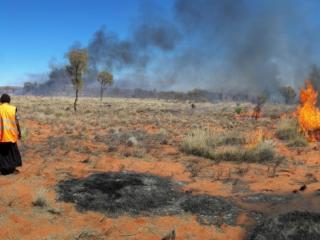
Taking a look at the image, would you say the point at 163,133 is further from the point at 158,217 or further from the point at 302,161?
the point at 158,217

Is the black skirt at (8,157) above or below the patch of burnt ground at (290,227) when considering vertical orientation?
above

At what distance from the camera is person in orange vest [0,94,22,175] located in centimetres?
888

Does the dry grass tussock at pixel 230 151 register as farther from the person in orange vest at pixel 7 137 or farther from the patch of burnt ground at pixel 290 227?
the patch of burnt ground at pixel 290 227

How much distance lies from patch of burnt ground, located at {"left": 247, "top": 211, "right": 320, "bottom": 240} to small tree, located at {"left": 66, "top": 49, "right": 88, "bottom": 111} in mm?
32723

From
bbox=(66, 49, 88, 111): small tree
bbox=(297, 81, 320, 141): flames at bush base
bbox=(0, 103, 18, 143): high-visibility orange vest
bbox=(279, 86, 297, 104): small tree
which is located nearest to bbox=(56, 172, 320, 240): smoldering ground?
bbox=(0, 103, 18, 143): high-visibility orange vest

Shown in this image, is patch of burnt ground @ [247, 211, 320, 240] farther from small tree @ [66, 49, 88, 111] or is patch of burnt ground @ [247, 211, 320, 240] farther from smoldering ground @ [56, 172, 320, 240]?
small tree @ [66, 49, 88, 111]

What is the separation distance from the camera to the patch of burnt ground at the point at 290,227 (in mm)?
5723

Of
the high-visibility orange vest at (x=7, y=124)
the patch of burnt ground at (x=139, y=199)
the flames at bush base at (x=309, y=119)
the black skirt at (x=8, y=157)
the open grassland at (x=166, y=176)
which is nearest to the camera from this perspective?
the open grassland at (x=166, y=176)

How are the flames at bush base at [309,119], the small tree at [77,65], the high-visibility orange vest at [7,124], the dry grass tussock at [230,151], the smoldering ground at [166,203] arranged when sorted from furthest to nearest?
the small tree at [77,65]
the flames at bush base at [309,119]
the dry grass tussock at [230,151]
the high-visibility orange vest at [7,124]
the smoldering ground at [166,203]

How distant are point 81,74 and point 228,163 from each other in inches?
1127

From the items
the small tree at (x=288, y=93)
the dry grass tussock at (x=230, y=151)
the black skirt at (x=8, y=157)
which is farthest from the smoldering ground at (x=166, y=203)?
the small tree at (x=288, y=93)

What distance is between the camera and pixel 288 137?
17.3 m

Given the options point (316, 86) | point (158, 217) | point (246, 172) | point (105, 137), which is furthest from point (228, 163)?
point (316, 86)

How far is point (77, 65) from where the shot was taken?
37375 millimetres
